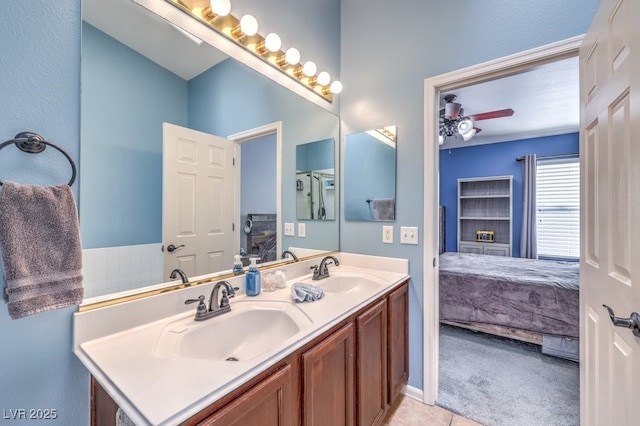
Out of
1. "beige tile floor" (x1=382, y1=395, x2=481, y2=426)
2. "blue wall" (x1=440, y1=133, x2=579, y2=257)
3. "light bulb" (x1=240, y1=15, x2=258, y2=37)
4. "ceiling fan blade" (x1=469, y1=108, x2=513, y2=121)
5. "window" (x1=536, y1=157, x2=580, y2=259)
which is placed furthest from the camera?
"blue wall" (x1=440, y1=133, x2=579, y2=257)

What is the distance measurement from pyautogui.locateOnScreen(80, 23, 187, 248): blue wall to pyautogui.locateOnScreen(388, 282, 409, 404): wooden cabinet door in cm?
130

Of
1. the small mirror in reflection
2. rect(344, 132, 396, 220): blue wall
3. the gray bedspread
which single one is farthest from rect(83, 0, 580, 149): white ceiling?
the gray bedspread

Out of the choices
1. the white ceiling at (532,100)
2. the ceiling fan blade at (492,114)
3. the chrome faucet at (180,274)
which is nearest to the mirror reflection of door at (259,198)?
the chrome faucet at (180,274)

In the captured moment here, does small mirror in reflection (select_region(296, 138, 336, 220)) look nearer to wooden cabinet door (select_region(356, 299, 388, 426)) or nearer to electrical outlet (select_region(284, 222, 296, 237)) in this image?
electrical outlet (select_region(284, 222, 296, 237))

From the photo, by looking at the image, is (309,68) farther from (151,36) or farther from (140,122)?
(140,122)

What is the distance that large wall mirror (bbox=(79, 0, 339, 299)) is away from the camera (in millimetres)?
980

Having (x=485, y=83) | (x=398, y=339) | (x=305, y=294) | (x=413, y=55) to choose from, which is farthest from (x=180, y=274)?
(x=485, y=83)

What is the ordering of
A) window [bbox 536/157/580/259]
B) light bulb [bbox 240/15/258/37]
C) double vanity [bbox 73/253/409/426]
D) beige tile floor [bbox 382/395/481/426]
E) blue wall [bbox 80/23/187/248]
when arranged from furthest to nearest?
window [bbox 536/157/580/259] < beige tile floor [bbox 382/395/481/426] < light bulb [bbox 240/15/258/37] < blue wall [bbox 80/23/187/248] < double vanity [bbox 73/253/409/426]

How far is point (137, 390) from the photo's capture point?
65cm

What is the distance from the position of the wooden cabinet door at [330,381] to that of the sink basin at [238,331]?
126 mm

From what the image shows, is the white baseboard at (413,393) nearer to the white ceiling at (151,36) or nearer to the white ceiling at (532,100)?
the white ceiling at (151,36)

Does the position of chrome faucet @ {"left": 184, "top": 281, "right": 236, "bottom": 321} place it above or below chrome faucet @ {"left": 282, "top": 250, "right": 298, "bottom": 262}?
below

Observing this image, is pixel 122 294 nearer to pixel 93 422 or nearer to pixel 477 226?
pixel 93 422

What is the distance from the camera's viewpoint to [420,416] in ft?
5.54
